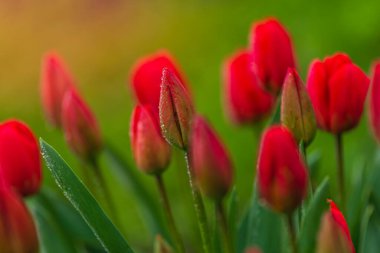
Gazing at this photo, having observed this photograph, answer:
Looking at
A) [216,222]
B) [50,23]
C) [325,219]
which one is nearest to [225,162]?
[325,219]

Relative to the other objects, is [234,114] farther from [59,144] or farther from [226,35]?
[226,35]

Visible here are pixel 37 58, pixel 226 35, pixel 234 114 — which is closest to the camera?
pixel 234 114

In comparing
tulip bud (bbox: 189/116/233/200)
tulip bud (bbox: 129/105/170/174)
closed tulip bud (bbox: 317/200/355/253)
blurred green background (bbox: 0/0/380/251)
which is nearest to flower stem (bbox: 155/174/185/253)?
tulip bud (bbox: 129/105/170/174)

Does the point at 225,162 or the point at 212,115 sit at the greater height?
the point at 225,162

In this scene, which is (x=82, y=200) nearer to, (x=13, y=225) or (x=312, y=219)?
(x=13, y=225)

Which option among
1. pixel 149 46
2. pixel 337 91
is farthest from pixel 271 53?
pixel 149 46

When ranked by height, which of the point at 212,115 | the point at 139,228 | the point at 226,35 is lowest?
the point at 139,228

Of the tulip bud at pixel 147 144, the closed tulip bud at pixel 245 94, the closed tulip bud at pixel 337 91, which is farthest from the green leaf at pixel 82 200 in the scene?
the closed tulip bud at pixel 245 94

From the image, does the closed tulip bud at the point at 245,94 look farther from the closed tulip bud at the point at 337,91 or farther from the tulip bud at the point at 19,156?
the tulip bud at the point at 19,156
